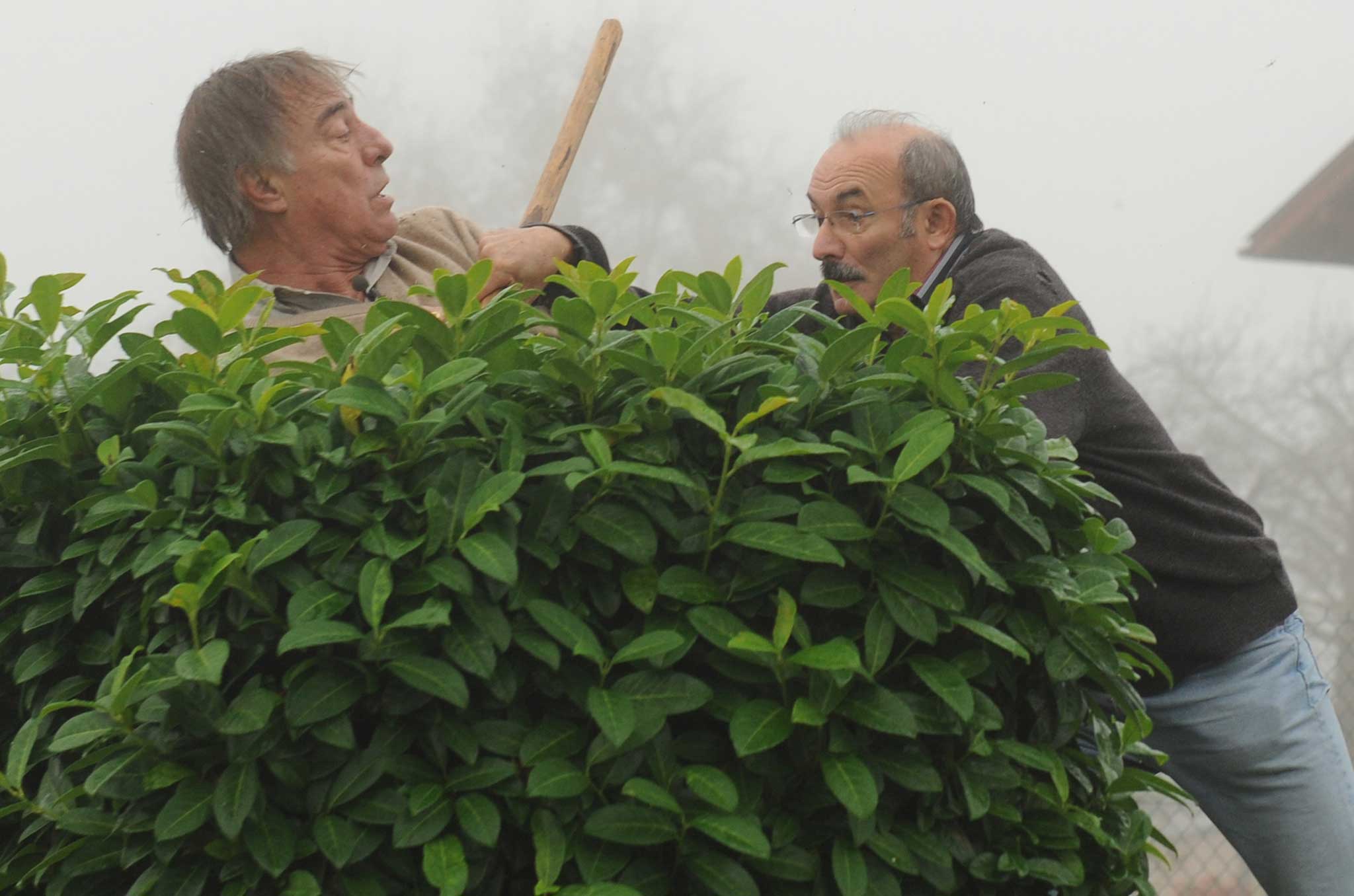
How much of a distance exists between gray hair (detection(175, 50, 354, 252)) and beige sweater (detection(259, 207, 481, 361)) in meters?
0.17

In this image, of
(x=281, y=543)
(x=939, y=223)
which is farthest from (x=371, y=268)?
(x=281, y=543)

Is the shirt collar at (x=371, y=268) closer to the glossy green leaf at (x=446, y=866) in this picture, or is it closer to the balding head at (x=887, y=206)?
→ the balding head at (x=887, y=206)

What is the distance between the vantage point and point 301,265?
2.65 m

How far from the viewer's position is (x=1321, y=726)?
7.44ft

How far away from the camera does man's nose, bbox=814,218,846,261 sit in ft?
9.20

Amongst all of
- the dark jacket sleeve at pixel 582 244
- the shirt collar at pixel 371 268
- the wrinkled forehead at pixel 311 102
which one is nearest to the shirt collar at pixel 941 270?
the dark jacket sleeve at pixel 582 244

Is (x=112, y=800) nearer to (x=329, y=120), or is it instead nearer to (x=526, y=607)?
(x=526, y=607)

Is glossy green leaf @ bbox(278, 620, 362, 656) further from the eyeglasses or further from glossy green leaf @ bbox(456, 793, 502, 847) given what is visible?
the eyeglasses

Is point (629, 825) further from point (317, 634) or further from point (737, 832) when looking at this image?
point (317, 634)

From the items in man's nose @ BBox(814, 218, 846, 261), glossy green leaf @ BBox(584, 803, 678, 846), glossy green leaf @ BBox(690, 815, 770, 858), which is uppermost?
man's nose @ BBox(814, 218, 846, 261)

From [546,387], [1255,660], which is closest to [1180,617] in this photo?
[1255,660]

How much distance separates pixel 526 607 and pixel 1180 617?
131 cm

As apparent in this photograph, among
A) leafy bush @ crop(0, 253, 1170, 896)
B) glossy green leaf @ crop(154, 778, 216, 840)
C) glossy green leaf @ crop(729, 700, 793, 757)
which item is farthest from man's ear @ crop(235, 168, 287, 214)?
glossy green leaf @ crop(729, 700, 793, 757)

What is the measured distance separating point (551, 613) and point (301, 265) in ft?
5.17
